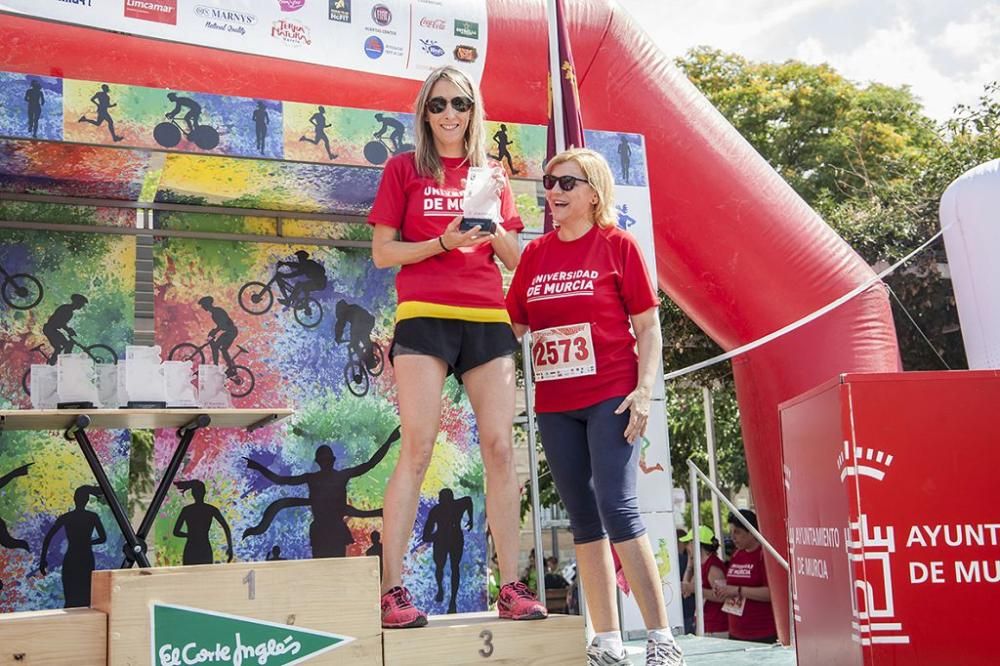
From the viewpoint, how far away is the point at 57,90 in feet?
13.1

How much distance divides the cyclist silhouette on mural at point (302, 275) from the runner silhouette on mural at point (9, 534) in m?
1.37

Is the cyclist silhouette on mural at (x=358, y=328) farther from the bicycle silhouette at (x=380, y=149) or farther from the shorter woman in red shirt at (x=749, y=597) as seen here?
the shorter woman in red shirt at (x=749, y=597)

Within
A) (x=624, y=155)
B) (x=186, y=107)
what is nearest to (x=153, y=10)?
(x=186, y=107)

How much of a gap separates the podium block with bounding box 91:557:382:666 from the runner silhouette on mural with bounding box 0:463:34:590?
2007mm

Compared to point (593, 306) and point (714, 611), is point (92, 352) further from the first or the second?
point (714, 611)

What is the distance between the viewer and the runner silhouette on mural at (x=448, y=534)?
521cm

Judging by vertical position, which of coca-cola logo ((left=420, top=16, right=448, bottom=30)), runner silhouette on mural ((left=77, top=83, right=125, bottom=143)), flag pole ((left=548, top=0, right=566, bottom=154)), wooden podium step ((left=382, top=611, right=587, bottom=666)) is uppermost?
coca-cola logo ((left=420, top=16, right=448, bottom=30))

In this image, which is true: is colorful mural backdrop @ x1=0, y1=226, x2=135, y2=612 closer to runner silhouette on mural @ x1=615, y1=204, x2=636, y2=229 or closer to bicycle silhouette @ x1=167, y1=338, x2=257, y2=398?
bicycle silhouette @ x1=167, y1=338, x2=257, y2=398

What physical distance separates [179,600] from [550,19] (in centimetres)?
326

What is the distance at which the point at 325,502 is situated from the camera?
516cm

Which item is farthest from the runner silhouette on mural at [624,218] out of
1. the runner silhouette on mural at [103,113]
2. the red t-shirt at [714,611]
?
the red t-shirt at [714,611]

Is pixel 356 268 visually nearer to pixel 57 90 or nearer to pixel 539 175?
pixel 539 175

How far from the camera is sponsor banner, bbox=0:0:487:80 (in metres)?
4.89

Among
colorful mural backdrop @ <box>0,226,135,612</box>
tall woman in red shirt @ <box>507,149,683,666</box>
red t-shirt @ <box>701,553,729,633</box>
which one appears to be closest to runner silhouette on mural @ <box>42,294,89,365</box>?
colorful mural backdrop @ <box>0,226,135,612</box>
